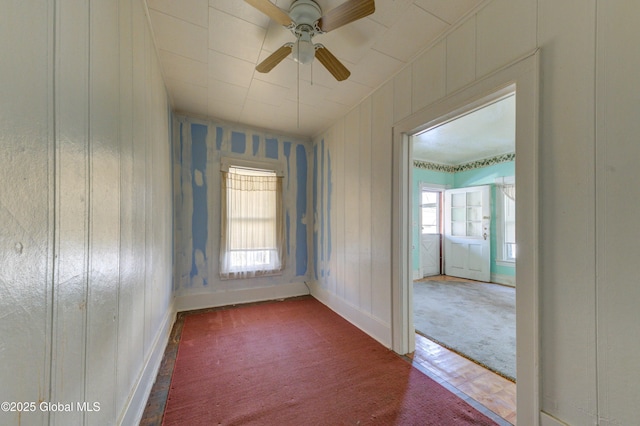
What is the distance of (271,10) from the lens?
1.38 m

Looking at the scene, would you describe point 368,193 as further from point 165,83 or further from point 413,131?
point 165,83

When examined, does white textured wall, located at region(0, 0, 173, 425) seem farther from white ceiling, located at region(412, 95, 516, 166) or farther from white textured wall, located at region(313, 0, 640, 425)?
white ceiling, located at region(412, 95, 516, 166)

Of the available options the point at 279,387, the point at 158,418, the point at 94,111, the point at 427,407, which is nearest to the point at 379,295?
the point at 427,407

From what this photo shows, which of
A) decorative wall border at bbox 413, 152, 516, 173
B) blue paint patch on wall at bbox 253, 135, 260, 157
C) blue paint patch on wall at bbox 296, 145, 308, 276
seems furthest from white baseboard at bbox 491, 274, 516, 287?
blue paint patch on wall at bbox 253, 135, 260, 157

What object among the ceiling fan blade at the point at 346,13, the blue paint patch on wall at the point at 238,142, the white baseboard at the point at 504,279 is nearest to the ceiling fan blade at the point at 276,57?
the ceiling fan blade at the point at 346,13

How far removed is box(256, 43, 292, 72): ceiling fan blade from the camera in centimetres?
167

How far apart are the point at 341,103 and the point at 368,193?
117cm

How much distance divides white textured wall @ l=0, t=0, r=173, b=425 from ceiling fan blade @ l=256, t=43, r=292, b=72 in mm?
801

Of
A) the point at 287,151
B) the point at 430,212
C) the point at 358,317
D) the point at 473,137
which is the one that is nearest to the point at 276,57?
the point at 287,151

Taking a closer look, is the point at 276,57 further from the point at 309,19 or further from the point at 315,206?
the point at 315,206

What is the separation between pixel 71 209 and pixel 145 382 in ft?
4.80

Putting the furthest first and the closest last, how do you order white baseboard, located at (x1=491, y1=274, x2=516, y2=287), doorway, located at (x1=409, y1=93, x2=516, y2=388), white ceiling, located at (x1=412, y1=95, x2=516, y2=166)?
1. white baseboard, located at (x1=491, y1=274, x2=516, y2=287)
2. white ceiling, located at (x1=412, y1=95, x2=516, y2=166)
3. doorway, located at (x1=409, y1=93, x2=516, y2=388)

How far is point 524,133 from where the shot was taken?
4.51ft

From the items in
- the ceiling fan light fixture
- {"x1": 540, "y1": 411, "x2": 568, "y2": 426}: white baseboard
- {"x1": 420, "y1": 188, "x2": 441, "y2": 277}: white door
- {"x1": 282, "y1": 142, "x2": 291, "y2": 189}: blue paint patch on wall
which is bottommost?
{"x1": 540, "y1": 411, "x2": 568, "y2": 426}: white baseboard
